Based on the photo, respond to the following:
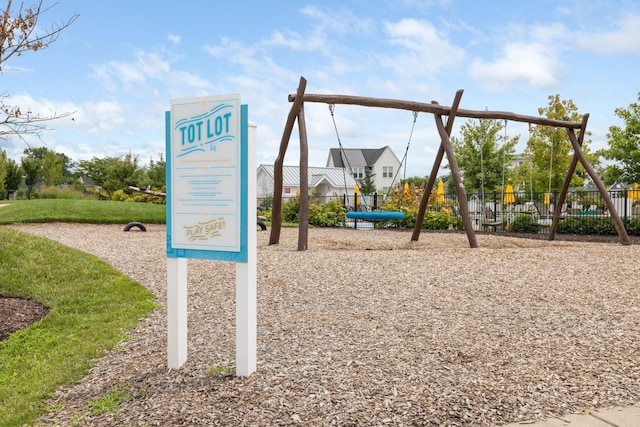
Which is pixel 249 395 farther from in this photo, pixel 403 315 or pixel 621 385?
pixel 621 385

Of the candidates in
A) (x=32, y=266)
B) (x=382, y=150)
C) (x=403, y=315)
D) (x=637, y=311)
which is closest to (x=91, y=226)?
(x=32, y=266)

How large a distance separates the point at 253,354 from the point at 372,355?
0.92m

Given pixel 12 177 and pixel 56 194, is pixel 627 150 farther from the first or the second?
pixel 12 177

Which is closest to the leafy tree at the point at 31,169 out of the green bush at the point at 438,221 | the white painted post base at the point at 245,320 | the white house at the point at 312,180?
the white house at the point at 312,180

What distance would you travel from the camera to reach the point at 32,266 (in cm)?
783

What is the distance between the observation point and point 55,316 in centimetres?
599

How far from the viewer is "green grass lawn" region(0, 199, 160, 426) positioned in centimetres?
423

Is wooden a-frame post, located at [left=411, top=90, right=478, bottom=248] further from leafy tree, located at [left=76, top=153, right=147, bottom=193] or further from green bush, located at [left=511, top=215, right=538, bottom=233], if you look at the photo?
leafy tree, located at [left=76, top=153, right=147, bottom=193]

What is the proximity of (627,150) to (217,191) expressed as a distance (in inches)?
898

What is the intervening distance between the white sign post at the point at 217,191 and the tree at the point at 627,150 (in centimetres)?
2203

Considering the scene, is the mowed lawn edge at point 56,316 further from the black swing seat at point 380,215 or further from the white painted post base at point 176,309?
the black swing seat at point 380,215

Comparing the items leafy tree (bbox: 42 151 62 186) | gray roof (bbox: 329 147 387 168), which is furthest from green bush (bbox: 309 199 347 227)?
gray roof (bbox: 329 147 387 168)

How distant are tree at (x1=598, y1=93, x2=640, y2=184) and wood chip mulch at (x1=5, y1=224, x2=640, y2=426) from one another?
1705 centimetres

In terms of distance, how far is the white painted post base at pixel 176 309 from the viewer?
4078 mm
